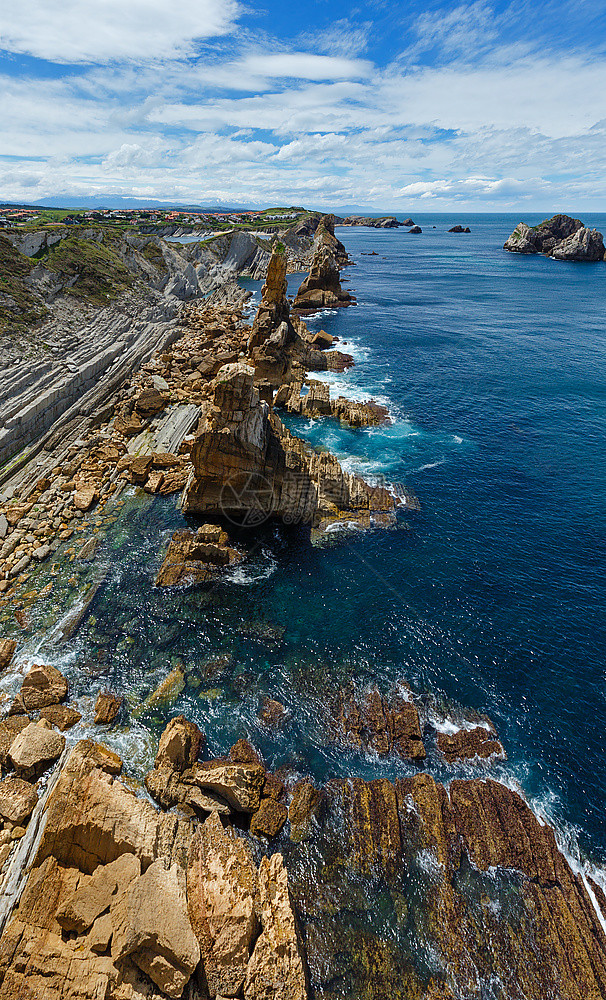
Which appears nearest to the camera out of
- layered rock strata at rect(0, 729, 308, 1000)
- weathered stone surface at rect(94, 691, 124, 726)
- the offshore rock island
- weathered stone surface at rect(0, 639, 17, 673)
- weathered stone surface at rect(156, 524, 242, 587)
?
layered rock strata at rect(0, 729, 308, 1000)

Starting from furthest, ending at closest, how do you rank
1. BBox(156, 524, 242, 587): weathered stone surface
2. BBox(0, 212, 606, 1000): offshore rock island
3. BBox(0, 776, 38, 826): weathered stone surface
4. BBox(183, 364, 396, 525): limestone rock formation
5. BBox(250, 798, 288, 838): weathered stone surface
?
BBox(183, 364, 396, 525): limestone rock formation
BBox(156, 524, 242, 587): weathered stone surface
BBox(250, 798, 288, 838): weathered stone surface
BBox(0, 776, 38, 826): weathered stone surface
BBox(0, 212, 606, 1000): offshore rock island

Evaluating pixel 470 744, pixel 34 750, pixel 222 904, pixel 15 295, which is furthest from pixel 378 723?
pixel 15 295

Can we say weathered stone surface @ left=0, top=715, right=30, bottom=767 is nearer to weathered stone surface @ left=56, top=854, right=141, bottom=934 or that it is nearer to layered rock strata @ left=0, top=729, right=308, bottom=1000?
layered rock strata @ left=0, top=729, right=308, bottom=1000

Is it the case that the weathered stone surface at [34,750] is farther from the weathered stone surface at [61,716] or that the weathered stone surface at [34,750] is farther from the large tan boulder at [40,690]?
the large tan boulder at [40,690]

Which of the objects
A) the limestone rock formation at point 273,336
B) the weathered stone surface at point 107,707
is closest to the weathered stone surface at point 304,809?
the weathered stone surface at point 107,707

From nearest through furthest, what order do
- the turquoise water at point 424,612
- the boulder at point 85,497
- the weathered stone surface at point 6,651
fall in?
1. the turquoise water at point 424,612
2. the weathered stone surface at point 6,651
3. the boulder at point 85,497

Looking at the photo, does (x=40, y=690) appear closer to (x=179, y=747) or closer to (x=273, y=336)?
(x=179, y=747)

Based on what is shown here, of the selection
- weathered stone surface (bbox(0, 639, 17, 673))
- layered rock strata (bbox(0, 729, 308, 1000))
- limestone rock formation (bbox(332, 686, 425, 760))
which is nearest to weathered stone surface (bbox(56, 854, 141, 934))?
layered rock strata (bbox(0, 729, 308, 1000))
